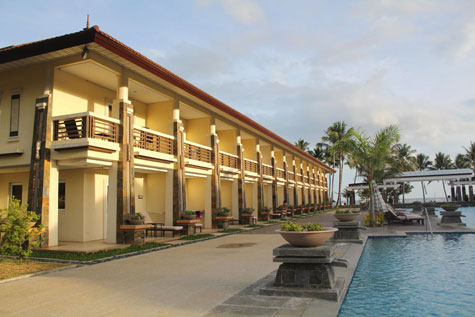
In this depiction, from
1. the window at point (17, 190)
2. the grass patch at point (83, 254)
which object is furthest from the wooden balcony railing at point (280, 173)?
the grass patch at point (83, 254)

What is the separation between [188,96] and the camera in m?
18.2

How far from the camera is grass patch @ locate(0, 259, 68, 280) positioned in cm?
831

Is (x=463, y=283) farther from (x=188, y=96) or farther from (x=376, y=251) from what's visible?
(x=188, y=96)

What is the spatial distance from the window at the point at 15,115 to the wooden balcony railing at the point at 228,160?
1092 centimetres

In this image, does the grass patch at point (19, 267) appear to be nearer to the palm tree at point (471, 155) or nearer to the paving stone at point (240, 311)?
the paving stone at point (240, 311)

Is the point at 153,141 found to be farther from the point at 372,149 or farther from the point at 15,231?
the point at 372,149

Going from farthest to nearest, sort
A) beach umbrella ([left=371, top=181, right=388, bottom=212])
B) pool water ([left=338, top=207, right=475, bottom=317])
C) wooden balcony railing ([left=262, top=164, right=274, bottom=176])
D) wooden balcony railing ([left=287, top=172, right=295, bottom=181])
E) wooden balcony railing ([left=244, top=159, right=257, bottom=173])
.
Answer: wooden balcony railing ([left=287, top=172, right=295, bottom=181]) < wooden balcony railing ([left=262, top=164, right=274, bottom=176]) < wooden balcony railing ([left=244, top=159, right=257, bottom=173]) < beach umbrella ([left=371, top=181, right=388, bottom=212]) < pool water ([left=338, top=207, right=475, bottom=317])

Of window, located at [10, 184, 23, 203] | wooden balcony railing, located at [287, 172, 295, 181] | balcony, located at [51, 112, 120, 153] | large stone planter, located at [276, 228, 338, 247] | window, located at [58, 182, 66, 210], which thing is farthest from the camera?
wooden balcony railing, located at [287, 172, 295, 181]

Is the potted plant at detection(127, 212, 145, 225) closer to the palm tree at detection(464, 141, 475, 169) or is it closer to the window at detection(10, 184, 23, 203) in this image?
the window at detection(10, 184, 23, 203)

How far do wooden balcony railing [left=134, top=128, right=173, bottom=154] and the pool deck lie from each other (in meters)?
5.72

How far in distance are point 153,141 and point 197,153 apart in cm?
408

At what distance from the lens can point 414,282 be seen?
22.7 ft

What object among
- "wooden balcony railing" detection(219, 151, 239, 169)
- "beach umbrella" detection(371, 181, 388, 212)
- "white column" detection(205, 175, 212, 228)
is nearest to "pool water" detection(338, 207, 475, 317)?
"beach umbrella" detection(371, 181, 388, 212)

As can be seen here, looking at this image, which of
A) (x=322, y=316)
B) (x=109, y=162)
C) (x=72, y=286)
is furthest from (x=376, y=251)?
(x=109, y=162)
